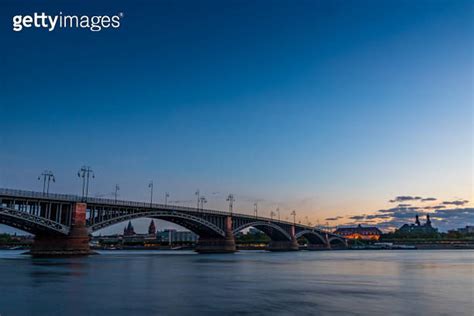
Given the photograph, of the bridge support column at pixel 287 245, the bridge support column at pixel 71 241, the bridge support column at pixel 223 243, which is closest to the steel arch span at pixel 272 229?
the bridge support column at pixel 287 245

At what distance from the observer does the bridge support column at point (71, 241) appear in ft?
261

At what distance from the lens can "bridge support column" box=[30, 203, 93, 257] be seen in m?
79.7

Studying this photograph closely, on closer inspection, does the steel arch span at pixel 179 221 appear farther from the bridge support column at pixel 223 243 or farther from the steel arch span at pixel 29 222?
the steel arch span at pixel 29 222

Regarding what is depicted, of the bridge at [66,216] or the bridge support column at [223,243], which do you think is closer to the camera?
the bridge at [66,216]

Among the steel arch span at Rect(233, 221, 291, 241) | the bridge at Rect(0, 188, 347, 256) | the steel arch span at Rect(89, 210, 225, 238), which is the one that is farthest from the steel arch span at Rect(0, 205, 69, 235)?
the steel arch span at Rect(233, 221, 291, 241)

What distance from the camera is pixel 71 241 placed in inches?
3157

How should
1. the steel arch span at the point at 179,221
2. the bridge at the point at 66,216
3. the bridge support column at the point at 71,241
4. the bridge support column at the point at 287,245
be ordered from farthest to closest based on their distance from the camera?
the bridge support column at the point at 287,245
the steel arch span at the point at 179,221
the bridge support column at the point at 71,241
the bridge at the point at 66,216

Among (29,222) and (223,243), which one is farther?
(223,243)

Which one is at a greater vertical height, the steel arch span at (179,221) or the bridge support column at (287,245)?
the steel arch span at (179,221)

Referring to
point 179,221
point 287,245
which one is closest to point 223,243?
point 179,221

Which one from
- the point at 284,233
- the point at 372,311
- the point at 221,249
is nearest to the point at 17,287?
the point at 372,311

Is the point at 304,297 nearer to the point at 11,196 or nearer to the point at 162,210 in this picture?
the point at 11,196

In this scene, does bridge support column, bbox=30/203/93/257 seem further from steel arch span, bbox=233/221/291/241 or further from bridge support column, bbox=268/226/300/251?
bridge support column, bbox=268/226/300/251

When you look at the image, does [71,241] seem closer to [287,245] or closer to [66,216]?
[66,216]
